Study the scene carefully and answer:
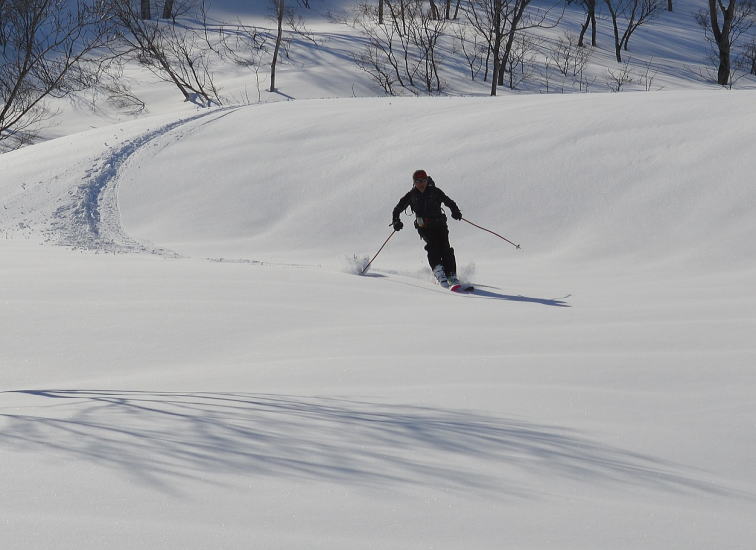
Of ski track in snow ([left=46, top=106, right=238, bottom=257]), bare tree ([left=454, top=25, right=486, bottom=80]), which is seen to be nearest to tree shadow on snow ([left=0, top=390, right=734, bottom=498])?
ski track in snow ([left=46, top=106, right=238, bottom=257])

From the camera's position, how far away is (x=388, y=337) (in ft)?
18.5

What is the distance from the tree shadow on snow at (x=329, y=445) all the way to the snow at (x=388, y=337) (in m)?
0.02

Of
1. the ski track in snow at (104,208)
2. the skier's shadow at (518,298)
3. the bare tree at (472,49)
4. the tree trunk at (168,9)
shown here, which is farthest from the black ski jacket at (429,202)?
the tree trunk at (168,9)

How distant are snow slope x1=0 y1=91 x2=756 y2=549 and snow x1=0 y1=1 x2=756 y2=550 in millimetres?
21

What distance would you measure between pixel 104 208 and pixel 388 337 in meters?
8.14

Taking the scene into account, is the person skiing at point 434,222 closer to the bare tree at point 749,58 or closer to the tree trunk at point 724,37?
the tree trunk at point 724,37

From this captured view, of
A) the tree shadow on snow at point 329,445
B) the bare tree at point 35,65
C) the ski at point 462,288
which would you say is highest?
the bare tree at point 35,65

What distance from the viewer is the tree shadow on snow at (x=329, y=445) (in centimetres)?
284

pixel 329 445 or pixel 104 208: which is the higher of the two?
pixel 104 208

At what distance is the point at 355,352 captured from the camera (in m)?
5.22

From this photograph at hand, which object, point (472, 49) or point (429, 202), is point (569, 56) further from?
point (429, 202)

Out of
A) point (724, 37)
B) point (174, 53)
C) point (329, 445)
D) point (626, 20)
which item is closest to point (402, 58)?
point (174, 53)

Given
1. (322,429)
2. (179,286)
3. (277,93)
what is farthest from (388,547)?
(277,93)

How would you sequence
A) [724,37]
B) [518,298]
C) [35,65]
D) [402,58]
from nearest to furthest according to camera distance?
[518,298] → [724,37] → [35,65] → [402,58]
